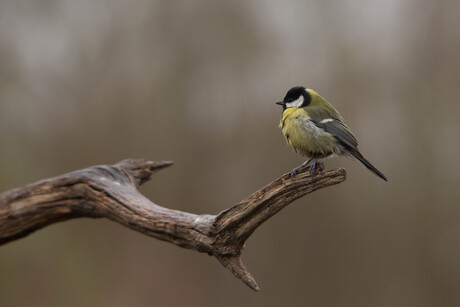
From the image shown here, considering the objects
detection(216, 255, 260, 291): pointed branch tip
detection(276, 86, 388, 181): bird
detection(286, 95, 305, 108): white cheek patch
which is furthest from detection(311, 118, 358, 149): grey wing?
detection(216, 255, 260, 291): pointed branch tip

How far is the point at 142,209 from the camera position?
2363mm

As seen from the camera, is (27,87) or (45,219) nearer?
(45,219)

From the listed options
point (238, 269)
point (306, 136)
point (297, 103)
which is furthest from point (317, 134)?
point (238, 269)

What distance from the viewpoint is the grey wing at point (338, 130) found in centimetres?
258

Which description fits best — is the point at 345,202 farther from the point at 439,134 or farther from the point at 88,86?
the point at 88,86

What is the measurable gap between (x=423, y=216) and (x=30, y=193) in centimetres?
302

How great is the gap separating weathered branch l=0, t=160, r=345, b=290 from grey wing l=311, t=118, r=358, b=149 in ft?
1.81

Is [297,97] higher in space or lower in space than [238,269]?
higher

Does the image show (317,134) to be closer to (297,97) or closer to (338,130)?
(338,130)

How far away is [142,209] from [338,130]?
1042 mm

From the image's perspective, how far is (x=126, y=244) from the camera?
4.52m

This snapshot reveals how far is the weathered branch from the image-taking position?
6.71 feet

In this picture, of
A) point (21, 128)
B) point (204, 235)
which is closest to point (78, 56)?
point (21, 128)

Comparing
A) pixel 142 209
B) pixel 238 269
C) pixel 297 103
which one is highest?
pixel 297 103
